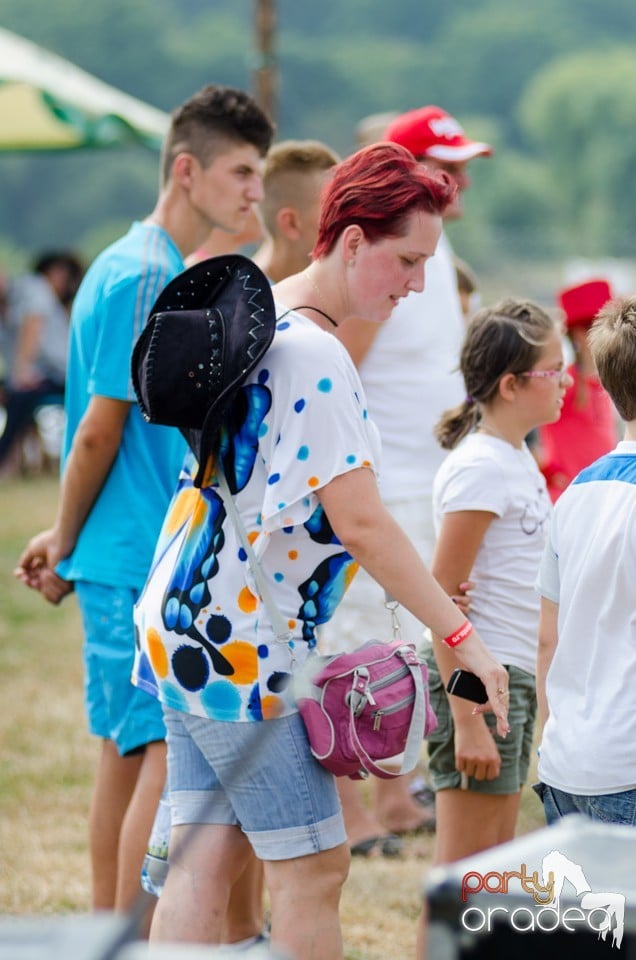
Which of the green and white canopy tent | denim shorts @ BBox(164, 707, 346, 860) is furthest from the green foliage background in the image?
denim shorts @ BBox(164, 707, 346, 860)

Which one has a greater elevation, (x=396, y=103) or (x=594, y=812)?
(x=396, y=103)

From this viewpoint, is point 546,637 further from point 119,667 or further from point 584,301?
point 584,301

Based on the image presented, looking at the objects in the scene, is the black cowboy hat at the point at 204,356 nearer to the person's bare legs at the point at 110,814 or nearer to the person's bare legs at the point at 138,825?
the person's bare legs at the point at 138,825

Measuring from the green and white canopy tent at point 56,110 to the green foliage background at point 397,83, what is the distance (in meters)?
56.0

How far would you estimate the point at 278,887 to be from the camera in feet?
7.52

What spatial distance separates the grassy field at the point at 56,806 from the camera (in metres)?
3.59

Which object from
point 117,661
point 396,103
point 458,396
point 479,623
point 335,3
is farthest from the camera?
point 335,3

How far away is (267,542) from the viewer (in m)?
2.22

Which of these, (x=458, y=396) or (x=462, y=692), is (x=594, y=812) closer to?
(x=462, y=692)

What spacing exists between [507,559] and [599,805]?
74 centimetres

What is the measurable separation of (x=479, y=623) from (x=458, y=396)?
110 centimetres

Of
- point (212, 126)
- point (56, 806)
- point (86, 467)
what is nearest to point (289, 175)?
point (212, 126)

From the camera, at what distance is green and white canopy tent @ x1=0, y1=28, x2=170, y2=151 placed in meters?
8.17

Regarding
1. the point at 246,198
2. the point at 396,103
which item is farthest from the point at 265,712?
the point at 396,103
